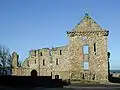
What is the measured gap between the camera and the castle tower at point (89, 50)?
58394 mm

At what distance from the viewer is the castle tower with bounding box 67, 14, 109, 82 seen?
58.4 m

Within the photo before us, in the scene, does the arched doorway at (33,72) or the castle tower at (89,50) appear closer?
the castle tower at (89,50)

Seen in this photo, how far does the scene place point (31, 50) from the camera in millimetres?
69312

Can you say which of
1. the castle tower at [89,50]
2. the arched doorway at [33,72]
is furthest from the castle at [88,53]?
the arched doorway at [33,72]

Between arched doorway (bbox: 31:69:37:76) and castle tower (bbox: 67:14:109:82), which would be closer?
castle tower (bbox: 67:14:109:82)

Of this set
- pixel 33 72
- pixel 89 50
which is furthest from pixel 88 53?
pixel 33 72

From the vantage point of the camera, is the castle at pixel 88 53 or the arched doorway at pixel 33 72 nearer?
the castle at pixel 88 53

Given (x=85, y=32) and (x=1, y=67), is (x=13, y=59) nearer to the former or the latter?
(x=1, y=67)

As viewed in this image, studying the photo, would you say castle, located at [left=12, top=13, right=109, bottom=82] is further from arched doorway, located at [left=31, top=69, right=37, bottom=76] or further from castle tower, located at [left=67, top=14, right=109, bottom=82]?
arched doorway, located at [left=31, top=69, right=37, bottom=76]

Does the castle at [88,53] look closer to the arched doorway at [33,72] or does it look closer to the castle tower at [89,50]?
the castle tower at [89,50]

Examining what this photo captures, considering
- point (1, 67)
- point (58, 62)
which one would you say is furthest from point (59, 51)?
point (1, 67)

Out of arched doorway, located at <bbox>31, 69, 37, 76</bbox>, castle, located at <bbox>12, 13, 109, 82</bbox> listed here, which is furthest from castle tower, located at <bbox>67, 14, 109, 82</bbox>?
arched doorway, located at <bbox>31, 69, 37, 76</bbox>

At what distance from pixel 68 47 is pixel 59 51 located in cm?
311

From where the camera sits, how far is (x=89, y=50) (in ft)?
194
